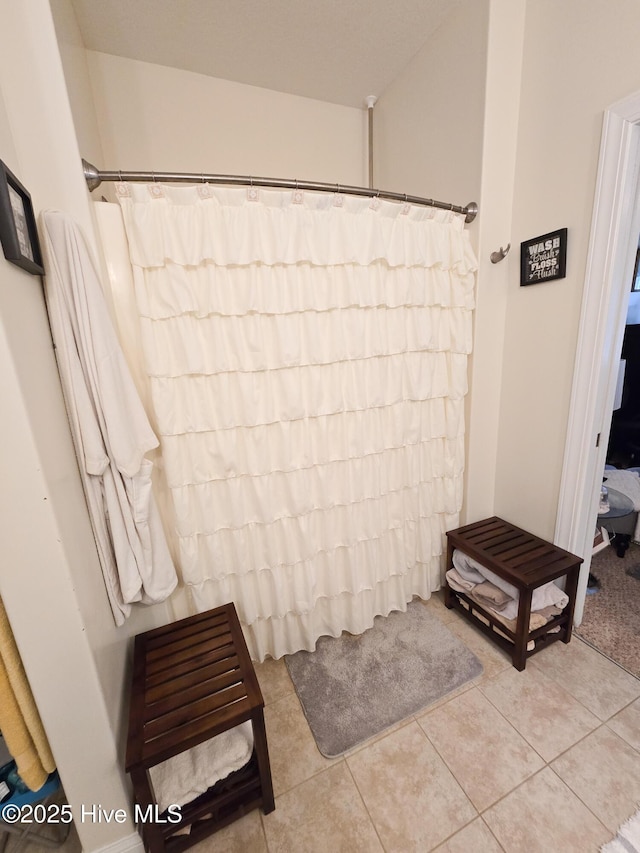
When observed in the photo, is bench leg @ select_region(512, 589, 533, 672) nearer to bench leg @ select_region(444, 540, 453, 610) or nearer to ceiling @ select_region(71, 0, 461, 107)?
bench leg @ select_region(444, 540, 453, 610)

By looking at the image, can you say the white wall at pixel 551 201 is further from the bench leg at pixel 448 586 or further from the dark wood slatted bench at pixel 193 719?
the dark wood slatted bench at pixel 193 719

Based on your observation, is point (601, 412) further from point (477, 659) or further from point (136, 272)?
point (136, 272)

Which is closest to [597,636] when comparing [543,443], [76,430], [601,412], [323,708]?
[543,443]

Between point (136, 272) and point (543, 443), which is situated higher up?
point (136, 272)

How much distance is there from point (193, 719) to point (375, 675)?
85cm

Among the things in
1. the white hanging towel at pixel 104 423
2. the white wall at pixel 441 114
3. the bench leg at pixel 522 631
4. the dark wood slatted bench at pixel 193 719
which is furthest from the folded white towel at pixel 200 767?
the white wall at pixel 441 114

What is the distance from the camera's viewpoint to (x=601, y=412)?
1.40 metres

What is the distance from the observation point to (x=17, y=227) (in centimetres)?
70

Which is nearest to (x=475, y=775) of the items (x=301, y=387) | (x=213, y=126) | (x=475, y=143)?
(x=301, y=387)

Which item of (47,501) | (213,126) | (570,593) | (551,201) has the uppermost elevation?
(213,126)

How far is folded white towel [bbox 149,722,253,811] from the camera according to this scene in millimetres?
974

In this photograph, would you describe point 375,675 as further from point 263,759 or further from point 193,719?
point 193,719

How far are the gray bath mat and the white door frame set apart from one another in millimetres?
748

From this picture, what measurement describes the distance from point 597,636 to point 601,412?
1.08m
